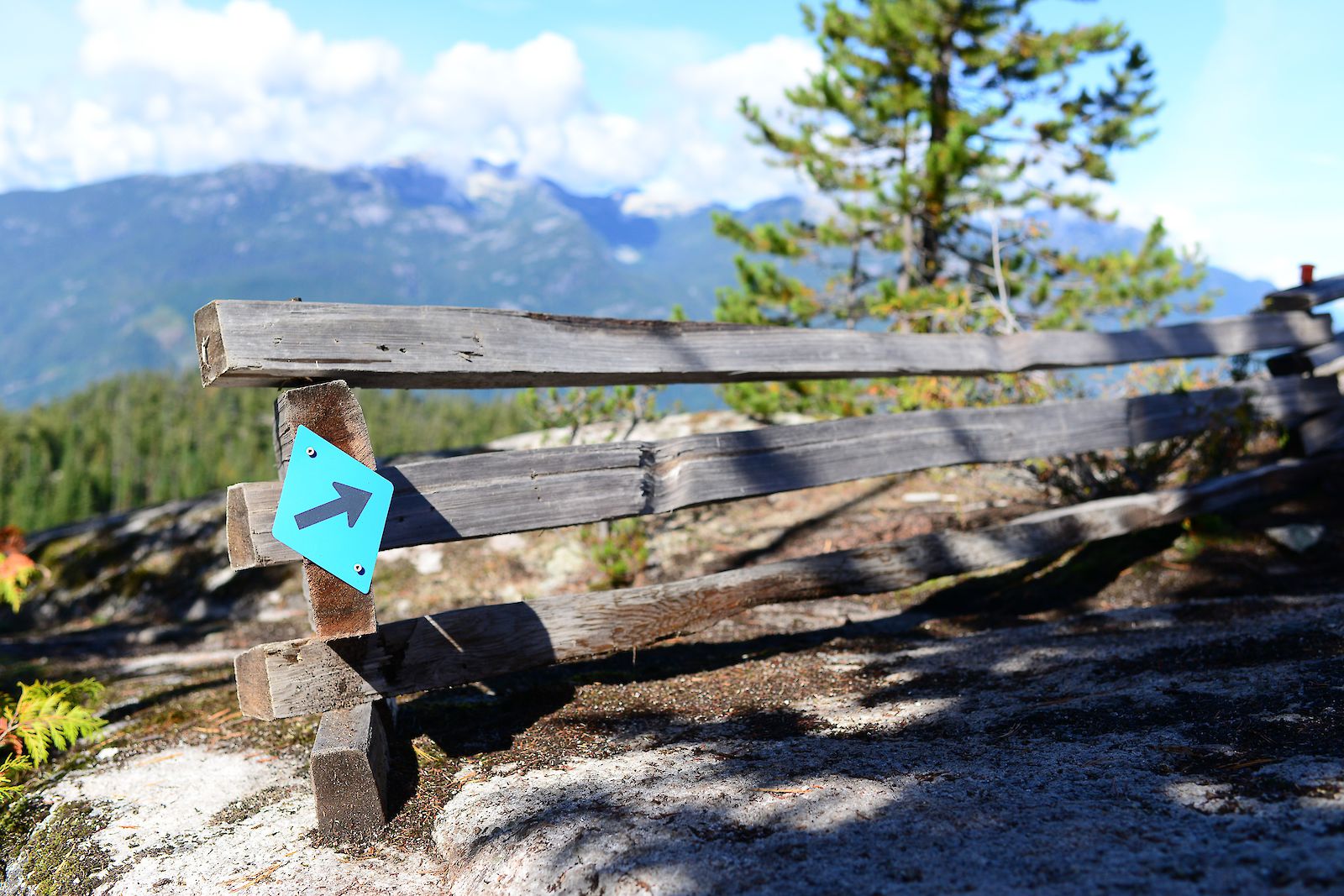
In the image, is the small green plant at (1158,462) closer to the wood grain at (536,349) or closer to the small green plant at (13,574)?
the wood grain at (536,349)

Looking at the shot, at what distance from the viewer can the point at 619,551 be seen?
6203 mm

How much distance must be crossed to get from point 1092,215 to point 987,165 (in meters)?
3.22

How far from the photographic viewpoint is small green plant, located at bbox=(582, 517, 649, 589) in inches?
242

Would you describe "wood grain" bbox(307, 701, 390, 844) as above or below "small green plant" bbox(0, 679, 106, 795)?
below

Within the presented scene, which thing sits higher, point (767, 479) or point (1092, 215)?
point (1092, 215)

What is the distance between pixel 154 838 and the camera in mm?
2535

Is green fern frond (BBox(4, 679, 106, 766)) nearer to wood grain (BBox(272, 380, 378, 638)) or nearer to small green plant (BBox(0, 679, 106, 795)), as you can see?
small green plant (BBox(0, 679, 106, 795))

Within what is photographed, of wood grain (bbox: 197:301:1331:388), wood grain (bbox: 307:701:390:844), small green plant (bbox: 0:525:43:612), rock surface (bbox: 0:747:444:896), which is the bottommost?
rock surface (bbox: 0:747:444:896)

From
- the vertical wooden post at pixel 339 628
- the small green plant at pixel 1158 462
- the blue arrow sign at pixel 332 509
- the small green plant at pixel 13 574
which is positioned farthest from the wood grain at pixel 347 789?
the small green plant at pixel 1158 462

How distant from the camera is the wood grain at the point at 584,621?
2.65 metres

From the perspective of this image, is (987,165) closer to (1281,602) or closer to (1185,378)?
(1185,378)

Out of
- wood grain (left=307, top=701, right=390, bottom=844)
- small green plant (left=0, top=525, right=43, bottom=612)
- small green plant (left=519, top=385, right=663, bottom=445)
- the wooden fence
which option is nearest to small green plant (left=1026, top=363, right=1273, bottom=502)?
the wooden fence

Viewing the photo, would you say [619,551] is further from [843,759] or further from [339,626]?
[843,759]

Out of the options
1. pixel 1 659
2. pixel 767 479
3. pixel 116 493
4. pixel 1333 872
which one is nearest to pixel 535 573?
pixel 1 659
